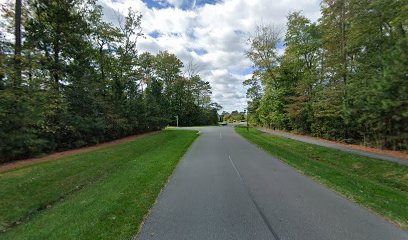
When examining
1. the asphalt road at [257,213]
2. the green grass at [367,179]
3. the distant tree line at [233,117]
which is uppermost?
the distant tree line at [233,117]

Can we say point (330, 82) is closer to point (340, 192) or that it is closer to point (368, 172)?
point (368, 172)

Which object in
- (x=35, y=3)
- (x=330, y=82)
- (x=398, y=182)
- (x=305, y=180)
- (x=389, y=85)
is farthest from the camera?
(x=330, y=82)

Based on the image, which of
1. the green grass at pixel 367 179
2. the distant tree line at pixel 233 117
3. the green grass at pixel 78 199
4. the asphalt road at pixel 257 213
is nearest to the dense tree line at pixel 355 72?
the green grass at pixel 367 179

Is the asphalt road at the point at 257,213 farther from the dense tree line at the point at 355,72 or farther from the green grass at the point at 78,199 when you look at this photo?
the dense tree line at the point at 355,72

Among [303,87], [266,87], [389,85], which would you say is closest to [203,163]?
[389,85]

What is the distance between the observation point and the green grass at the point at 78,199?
381 cm

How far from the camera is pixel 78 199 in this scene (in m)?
5.48

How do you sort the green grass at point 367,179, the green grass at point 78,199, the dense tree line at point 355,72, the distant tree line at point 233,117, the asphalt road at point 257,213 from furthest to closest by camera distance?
the distant tree line at point 233,117, the dense tree line at point 355,72, the green grass at point 367,179, the green grass at point 78,199, the asphalt road at point 257,213

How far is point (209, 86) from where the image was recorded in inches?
2719

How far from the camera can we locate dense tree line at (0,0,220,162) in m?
9.32

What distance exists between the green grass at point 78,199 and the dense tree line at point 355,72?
11.6 m

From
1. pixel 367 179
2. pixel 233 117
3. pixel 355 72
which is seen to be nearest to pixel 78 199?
pixel 367 179

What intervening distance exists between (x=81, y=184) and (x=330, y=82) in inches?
779

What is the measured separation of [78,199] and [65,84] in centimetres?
1377
